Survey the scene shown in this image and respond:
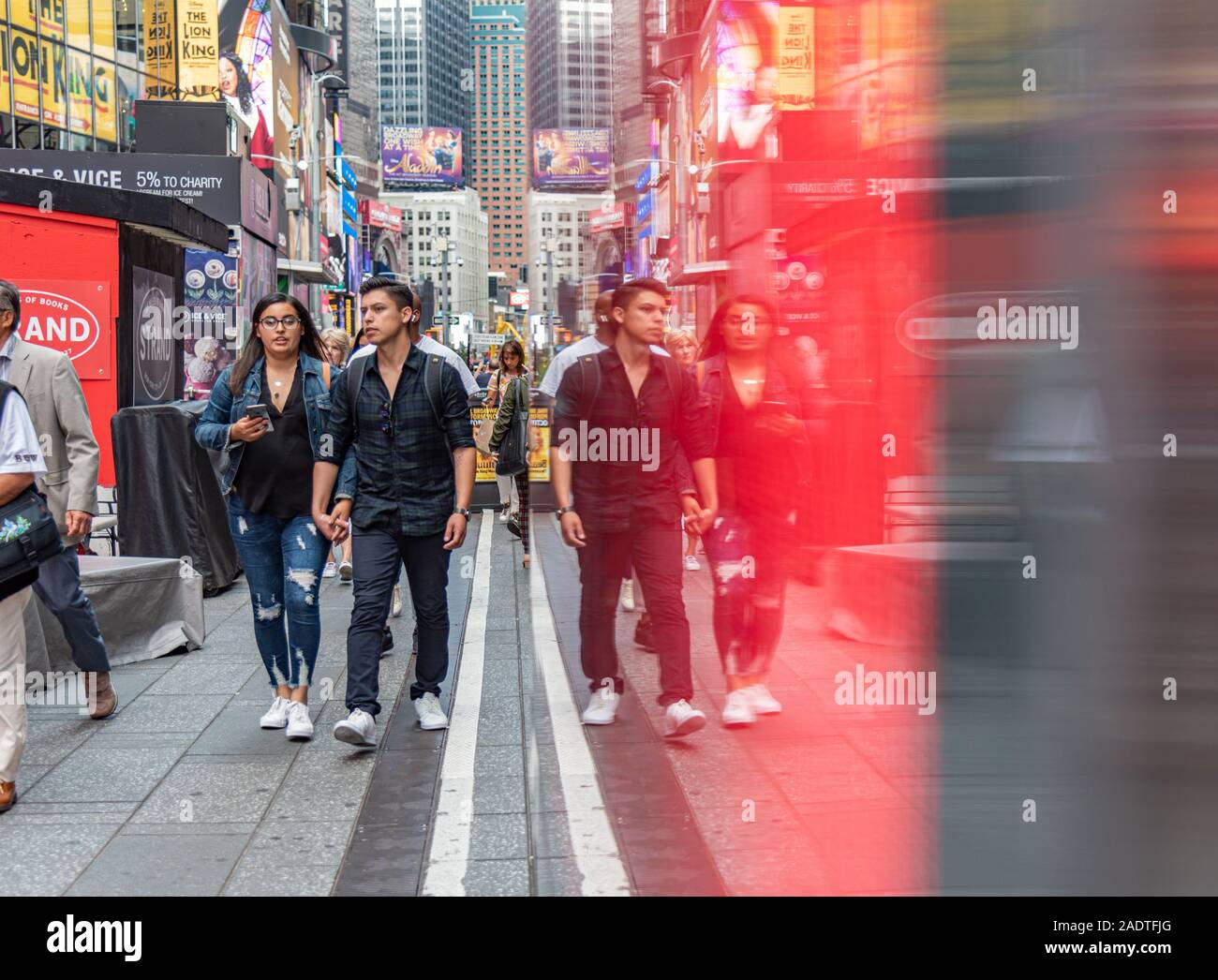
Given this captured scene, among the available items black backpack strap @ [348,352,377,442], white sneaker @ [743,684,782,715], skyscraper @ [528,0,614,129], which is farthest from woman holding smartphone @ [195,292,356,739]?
white sneaker @ [743,684,782,715]

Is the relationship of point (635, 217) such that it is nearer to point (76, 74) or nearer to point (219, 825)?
point (219, 825)

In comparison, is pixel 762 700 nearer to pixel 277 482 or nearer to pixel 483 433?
pixel 277 482

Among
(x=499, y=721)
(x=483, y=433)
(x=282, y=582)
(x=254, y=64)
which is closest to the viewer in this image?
(x=499, y=721)

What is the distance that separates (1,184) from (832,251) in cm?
1205

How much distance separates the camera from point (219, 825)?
4578 mm

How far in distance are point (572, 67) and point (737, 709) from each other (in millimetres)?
1114

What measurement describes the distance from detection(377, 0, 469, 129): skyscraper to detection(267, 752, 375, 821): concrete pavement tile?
236 centimetres

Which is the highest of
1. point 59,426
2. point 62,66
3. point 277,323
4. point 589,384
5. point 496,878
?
point 62,66

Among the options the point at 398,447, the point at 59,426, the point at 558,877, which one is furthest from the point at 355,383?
the point at 558,877

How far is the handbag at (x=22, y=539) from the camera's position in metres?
4.52

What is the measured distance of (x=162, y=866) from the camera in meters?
4.15

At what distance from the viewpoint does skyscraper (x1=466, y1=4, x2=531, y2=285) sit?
2.37 metres

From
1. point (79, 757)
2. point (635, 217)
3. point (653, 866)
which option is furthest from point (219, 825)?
point (635, 217)

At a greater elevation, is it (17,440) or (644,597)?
(17,440)
